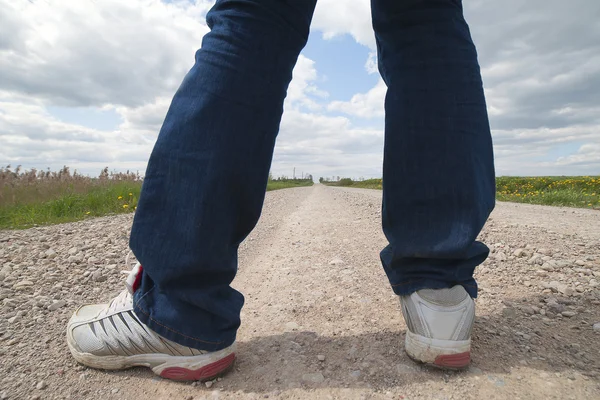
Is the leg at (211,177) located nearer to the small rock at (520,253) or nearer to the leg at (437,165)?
the leg at (437,165)

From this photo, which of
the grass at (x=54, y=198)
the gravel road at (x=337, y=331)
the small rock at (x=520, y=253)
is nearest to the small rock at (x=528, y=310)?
the gravel road at (x=337, y=331)

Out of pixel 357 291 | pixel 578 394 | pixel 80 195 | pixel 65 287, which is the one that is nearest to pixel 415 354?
pixel 578 394

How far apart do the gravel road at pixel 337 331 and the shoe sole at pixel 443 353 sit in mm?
30

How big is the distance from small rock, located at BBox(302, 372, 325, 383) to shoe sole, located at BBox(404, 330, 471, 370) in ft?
1.07

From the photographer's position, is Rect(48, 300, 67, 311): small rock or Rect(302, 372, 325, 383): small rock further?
Rect(48, 300, 67, 311): small rock

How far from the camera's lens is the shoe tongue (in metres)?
1.22

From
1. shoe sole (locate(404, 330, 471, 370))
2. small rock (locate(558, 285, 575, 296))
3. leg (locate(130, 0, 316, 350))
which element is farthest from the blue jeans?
small rock (locate(558, 285, 575, 296))

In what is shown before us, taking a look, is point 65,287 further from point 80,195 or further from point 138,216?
point 80,195

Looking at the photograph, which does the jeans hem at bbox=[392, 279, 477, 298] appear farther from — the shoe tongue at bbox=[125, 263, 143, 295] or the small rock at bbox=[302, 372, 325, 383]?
the shoe tongue at bbox=[125, 263, 143, 295]

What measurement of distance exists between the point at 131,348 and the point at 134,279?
0.76 feet

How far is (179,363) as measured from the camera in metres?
1.18

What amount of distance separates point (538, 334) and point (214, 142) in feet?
4.55

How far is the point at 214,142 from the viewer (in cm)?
105

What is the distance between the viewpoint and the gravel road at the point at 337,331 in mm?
1113
